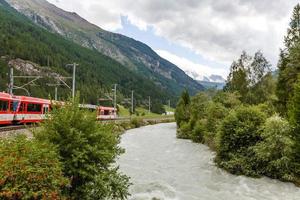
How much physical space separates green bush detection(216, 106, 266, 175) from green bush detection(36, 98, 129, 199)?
46.5 ft

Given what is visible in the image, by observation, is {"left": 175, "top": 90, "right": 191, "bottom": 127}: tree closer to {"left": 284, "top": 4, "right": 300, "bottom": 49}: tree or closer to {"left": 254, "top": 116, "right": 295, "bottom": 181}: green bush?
{"left": 284, "top": 4, "right": 300, "bottom": 49}: tree

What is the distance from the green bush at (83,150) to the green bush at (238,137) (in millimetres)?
14161

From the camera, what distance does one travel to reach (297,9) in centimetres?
5825

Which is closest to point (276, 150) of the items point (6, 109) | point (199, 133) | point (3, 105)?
point (199, 133)

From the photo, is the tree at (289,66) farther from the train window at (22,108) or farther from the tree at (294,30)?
the train window at (22,108)

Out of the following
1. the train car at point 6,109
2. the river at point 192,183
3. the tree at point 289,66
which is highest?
the tree at point 289,66

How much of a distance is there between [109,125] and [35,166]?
5091 millimetres

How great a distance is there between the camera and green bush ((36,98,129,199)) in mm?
13438

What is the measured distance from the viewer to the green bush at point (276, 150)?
24328 mm

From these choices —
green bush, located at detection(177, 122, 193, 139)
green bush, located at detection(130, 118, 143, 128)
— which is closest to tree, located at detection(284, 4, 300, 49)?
green bush, located at detection(177, 122, 193, 139)

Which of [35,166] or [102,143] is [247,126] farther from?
[35,166]

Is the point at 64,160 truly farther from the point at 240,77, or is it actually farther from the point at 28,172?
the point at 240,77

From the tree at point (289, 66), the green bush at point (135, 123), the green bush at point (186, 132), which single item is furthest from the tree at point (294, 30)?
the green bush at point (135, 123)

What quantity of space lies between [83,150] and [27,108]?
33.3 metres
